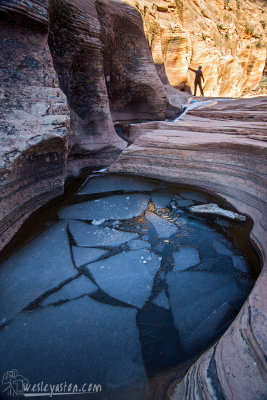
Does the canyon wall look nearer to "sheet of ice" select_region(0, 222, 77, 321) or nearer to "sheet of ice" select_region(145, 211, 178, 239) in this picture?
"sheet of ice" select_region(0, 222, 77, 321)

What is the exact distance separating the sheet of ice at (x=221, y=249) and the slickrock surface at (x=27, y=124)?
6.47ft

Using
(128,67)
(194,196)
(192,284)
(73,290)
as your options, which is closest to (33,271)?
(73,290)

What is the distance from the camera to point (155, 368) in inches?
44.2

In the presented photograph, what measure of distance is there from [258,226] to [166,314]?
4.39 feet

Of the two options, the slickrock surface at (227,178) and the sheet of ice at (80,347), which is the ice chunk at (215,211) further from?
the sheet of ice at (80,347)

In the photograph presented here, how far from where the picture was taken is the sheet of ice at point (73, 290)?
1.47 m

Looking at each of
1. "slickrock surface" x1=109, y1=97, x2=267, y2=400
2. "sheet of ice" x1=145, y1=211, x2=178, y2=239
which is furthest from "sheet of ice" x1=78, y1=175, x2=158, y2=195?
"sheet of ice" x1=145, y1=211, x2=178, y2=239

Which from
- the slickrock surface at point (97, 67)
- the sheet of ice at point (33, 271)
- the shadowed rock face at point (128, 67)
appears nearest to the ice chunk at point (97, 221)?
the sheet of ice at point (33, 271)

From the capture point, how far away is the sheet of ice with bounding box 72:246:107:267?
1.78m

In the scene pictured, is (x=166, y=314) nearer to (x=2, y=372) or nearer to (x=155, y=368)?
(x=155, y=368)

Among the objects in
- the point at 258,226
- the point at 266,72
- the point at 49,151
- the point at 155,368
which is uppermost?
the point at 266,72

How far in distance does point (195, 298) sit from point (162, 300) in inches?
9.5

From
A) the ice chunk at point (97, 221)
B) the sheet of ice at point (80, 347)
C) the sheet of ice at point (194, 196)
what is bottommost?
the sheet of ice at point (80, 347)

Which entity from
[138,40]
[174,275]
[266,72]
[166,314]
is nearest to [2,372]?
[166,314]
